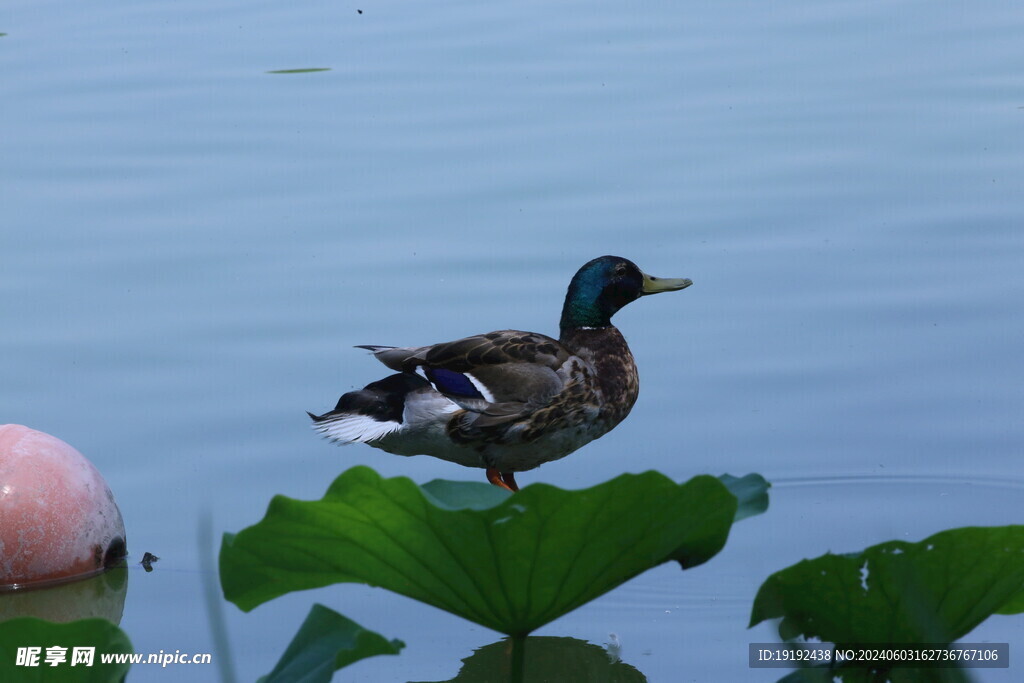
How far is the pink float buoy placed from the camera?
4.41 meters

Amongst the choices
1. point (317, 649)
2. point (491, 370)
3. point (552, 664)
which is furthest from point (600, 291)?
point (317, 649)

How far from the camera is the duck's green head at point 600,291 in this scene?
5750mm

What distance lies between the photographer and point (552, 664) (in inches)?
153

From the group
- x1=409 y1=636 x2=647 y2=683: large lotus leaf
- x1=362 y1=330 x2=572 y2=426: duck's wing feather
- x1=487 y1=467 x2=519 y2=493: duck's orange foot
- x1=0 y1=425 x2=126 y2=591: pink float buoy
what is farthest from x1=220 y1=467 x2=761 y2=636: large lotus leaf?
x1=487 y1=467 x2=519 y2=493: duck's orange foot

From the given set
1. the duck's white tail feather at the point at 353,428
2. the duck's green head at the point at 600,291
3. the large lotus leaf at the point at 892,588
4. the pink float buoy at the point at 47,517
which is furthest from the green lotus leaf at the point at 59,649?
the duck's green head at the point at 600,291

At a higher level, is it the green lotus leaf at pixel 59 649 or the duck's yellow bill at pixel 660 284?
the green lotus leaf at pixel 59 649

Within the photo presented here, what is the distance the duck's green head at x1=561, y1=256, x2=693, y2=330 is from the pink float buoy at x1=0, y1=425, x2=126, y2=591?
199cm

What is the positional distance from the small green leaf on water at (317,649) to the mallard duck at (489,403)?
2.81m

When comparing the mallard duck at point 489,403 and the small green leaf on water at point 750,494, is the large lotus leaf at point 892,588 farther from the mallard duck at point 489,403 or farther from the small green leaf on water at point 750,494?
the mallard duck at point 489,403

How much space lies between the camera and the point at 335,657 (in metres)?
2.10

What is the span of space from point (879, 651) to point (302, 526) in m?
0.91

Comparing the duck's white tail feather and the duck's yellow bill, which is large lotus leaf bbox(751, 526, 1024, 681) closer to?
the duck's white tail feather

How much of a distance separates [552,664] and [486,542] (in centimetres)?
169

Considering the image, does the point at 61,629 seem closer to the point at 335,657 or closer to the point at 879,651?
the point at 335,657
